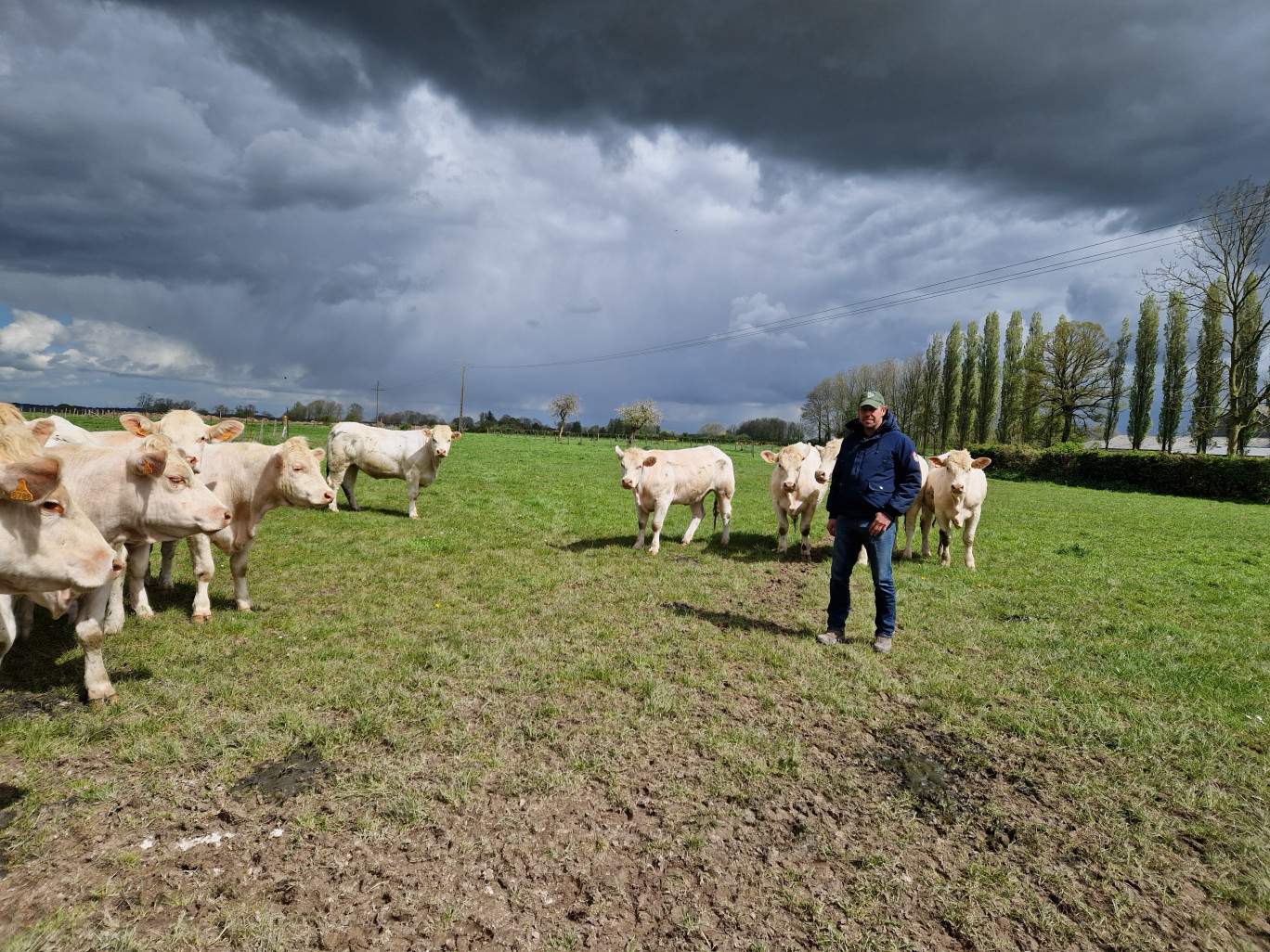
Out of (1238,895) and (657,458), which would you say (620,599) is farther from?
(1238,895)

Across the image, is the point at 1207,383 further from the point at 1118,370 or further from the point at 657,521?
the point at 657,521

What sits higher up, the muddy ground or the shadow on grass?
the shadow on grass

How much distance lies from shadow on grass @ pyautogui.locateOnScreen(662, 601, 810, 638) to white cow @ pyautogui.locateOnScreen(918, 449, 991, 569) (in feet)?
15.6

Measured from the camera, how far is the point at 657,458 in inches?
415

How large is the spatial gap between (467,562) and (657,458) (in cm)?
383

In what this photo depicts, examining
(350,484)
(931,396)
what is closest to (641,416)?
(931,396)

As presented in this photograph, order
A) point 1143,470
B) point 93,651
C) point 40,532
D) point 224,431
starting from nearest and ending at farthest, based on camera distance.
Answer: point 40,532 < point 93,651 < point 224,431 < point 1143,470

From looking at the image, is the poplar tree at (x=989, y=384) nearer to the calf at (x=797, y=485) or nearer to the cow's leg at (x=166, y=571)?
the calf at (x=797, y=485)

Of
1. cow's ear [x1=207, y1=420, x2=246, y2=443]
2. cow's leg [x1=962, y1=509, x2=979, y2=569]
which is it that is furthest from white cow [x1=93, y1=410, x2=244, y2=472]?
cow's leg [x1=962, y1=509, x2=979, y2=569]

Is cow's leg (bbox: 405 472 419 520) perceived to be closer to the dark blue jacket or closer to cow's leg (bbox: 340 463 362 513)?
cow's leg (bbox: 340 463 362 513)

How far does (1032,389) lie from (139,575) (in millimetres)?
60217

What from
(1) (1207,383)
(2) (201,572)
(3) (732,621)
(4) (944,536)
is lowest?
A: (3) (732,621)

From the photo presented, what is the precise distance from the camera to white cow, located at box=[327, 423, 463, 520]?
13984 millimetres

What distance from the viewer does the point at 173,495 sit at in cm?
466
